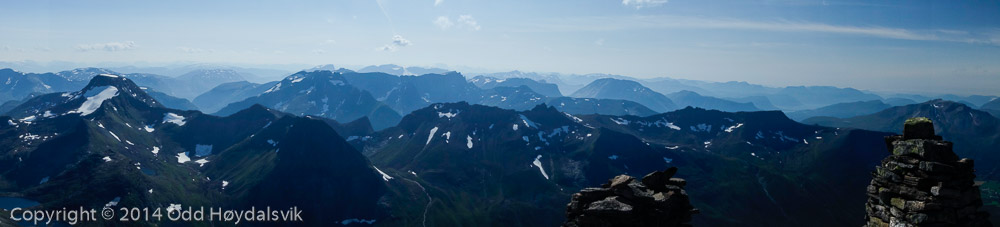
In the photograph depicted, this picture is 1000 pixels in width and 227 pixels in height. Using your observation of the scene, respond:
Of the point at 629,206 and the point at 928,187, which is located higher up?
the point at 928,187

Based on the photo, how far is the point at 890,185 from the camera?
18.9m

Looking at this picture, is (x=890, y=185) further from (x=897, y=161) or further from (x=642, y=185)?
(x=642, y=185)

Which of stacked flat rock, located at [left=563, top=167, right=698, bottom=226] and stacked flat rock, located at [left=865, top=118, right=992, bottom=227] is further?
stacked flat rock, located at [left=563, top=167, right=698, bottom=226]

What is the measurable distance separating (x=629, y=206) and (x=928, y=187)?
12018mm

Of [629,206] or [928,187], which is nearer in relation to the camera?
[928,187]

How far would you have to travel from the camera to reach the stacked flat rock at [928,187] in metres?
17.2

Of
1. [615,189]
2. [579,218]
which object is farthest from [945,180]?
[579,218]

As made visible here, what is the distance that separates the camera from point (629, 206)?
23.8 meters

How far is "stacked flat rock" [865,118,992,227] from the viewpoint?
17.2 metres

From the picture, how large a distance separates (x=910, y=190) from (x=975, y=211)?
2.66 m

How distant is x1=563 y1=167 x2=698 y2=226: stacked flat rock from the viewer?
23781 mm

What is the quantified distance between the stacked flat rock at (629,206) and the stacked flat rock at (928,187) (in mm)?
8866

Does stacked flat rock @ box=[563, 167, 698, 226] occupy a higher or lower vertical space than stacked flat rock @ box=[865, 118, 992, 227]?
lower

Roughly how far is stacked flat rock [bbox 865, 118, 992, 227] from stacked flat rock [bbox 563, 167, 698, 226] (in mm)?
8866
